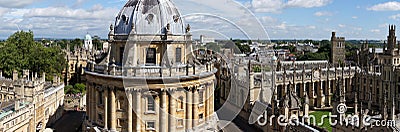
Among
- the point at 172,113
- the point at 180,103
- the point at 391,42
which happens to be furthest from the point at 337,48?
the point at 172,113

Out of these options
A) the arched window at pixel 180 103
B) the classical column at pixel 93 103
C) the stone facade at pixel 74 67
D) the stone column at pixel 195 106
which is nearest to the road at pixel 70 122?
the classical column at pixel 93 103

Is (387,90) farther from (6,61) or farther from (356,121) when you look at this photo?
(6,61)

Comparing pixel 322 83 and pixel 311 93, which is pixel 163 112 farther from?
pixel 322 83

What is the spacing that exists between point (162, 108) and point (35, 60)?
34.2 metres

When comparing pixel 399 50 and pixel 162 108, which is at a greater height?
pixel 399 50

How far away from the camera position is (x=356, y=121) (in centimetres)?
1880

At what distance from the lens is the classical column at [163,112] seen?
86.6ft

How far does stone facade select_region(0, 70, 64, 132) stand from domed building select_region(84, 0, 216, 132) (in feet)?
17.4

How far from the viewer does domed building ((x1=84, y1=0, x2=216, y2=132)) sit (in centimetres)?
2625

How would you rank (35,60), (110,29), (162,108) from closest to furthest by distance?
(162,108), (110,29), (35,60)

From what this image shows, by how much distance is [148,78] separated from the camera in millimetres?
25750

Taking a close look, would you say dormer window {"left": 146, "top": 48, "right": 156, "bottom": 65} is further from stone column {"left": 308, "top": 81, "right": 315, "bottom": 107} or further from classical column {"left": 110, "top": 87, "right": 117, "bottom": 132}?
stone column {"left": 308, "top": 81, "right": 315, "bottom": 107}

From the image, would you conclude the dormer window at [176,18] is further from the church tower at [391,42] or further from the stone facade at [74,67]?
the stone facade at [74,67]

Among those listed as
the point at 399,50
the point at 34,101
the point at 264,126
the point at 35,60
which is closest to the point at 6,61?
the point at 35,60
